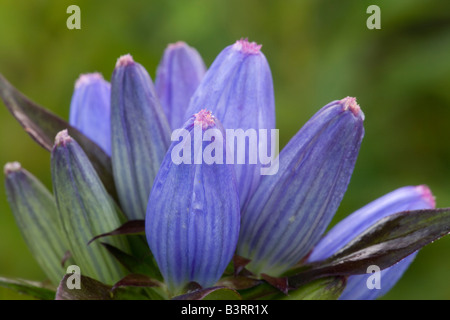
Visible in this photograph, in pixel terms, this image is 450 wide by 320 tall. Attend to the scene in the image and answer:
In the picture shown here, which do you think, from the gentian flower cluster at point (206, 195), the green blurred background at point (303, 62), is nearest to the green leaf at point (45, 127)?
the gentian flower cluster at point (206, 195)

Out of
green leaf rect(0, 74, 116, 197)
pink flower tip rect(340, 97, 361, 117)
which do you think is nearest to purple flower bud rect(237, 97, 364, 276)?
pink flower tip rect(340, 97, 361, 117)

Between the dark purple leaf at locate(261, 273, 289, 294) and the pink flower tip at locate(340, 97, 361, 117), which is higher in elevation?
the pink flower tip at locate(340, 97, 361, 117)

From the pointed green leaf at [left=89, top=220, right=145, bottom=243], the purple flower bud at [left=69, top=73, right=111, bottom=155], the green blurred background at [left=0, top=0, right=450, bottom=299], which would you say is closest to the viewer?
the pointed green leaf at [left=89, top=220, right=145, bottom=243]

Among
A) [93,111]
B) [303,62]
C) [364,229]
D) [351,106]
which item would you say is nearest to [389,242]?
[364,229]

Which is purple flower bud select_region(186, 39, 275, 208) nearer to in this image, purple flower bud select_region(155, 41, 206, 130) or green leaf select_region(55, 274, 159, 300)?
purple flower bud select_region(155, 41, 206, 130)

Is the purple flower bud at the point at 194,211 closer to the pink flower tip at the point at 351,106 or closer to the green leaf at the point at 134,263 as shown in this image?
the green leaf at the point at 134,263
